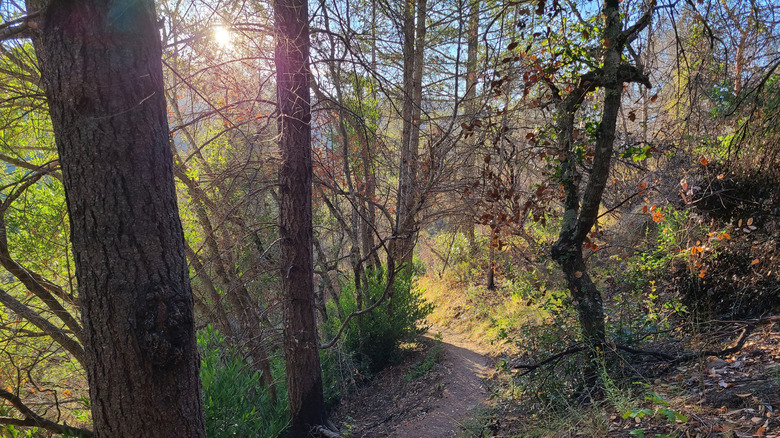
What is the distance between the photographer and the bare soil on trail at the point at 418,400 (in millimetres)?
5137

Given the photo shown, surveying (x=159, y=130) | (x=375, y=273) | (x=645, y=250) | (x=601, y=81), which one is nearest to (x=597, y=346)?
(x=601, y=81)

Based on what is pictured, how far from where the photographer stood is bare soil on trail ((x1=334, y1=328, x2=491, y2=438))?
514 cm

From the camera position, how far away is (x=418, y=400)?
6027 millimetres

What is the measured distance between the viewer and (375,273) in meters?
8.12

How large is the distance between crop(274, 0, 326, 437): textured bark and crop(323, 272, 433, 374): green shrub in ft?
9.05

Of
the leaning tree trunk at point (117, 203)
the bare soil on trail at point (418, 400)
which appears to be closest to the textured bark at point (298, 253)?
the bare soil on trail at point (418, 400)

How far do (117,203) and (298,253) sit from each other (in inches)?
97.6

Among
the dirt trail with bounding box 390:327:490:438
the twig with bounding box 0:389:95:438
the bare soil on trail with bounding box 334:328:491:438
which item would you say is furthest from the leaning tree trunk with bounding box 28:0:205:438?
the bare soil on trail with bounding box 334:328:491:438

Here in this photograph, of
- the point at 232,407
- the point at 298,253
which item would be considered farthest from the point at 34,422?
the point at 298,253

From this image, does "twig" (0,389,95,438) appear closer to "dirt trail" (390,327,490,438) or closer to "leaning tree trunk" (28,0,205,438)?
"leaning tree trunk" (28,0,205,438)

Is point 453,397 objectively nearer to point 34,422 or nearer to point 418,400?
point 418,400

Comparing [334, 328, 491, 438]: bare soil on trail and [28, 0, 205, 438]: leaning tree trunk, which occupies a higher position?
[28, 0, 205, 438]: leaning tree trunk

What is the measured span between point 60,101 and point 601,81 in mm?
3898

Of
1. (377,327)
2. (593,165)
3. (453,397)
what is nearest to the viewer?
(593,165)
